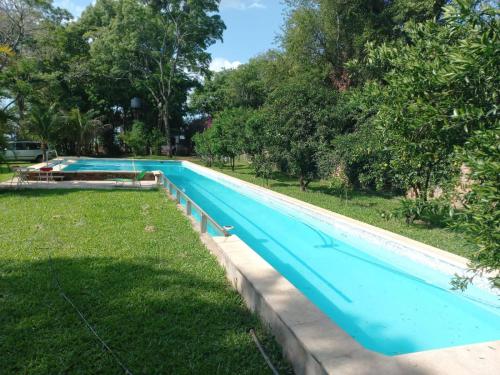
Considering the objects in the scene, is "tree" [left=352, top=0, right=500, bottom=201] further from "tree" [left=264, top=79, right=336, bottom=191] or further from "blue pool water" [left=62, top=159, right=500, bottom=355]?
"tree" [left=264, top=79, right=336, bottom=191]

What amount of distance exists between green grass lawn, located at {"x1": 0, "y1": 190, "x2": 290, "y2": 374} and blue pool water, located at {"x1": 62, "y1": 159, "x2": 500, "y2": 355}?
1.92m

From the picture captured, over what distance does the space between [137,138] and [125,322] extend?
90.7 ft

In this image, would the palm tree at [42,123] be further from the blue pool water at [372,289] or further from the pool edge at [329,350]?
the pool edge at [329,350]

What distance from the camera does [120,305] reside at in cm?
381

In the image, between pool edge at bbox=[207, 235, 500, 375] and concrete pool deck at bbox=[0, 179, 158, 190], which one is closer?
pool edge at bbox=[207, 235, 500, 375]

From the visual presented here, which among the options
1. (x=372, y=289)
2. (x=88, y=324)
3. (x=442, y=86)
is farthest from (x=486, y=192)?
(x=372, y=289)

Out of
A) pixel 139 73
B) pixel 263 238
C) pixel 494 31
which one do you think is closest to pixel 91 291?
pixel 494 31

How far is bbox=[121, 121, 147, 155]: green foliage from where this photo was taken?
29312mm

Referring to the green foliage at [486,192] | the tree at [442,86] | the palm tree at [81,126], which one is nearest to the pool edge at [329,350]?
the green foliage at [486,192]

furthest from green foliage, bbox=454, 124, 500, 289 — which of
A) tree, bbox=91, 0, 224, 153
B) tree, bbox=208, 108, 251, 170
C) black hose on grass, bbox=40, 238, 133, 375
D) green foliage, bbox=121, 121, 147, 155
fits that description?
green foliage, bbox=121, 121, 147, 155

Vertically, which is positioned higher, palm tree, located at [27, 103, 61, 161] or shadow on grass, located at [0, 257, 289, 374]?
palm tree, located at [27, 103, 61, 161]

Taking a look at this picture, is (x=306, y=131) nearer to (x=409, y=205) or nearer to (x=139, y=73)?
(x=409, y=205)

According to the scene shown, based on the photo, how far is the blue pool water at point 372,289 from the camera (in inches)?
182

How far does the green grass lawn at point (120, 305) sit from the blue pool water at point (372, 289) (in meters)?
1.92
